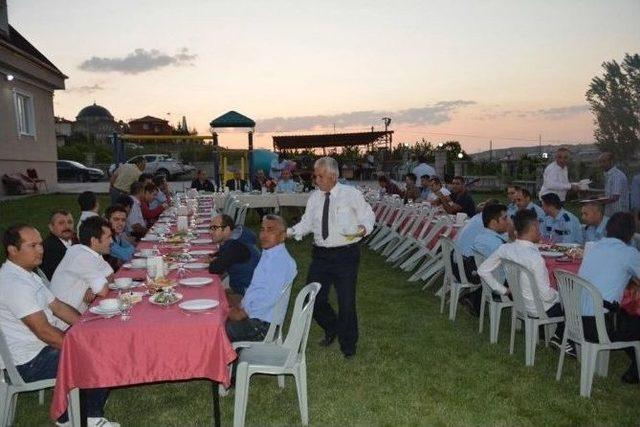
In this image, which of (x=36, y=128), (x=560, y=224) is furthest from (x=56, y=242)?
(x=36, y=128)

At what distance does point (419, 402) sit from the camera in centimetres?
412

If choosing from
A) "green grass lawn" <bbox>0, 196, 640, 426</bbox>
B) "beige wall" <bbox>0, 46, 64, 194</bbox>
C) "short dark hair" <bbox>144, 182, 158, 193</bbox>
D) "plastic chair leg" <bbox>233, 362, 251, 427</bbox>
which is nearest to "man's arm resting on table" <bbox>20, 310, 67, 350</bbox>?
"green grass lawn" <bbox>0, 196, 640, 426</bbox>

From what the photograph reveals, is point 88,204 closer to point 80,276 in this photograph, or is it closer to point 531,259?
point 80,276

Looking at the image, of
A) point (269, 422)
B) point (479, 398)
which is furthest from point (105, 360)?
point (479, 398)

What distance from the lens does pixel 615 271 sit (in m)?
4.02

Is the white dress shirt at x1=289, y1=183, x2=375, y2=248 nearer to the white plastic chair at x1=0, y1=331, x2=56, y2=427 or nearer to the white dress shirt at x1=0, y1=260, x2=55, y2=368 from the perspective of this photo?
the white dress shirt at x1=0, y1=260, x2=55, y2=368

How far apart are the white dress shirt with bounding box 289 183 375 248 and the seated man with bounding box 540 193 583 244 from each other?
2.62m

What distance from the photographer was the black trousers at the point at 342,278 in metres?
4.80

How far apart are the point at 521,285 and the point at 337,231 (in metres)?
1.61

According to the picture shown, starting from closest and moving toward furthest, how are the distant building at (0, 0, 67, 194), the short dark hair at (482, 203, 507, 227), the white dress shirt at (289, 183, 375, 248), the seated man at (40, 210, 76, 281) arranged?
the white dress shirt at (289, 183, 375, 248), the seated man at (40, 210, 76, 281), the short dark hair at (482, 203, 507, 227), the distant building at (0, 0, 67, 194)

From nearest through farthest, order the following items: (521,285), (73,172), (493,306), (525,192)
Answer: (521,285), (493,306), (525,192), (73,172)

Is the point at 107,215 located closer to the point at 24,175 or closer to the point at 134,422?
the point at 134,422

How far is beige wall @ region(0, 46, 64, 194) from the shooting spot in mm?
18361

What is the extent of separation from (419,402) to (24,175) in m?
19.9
